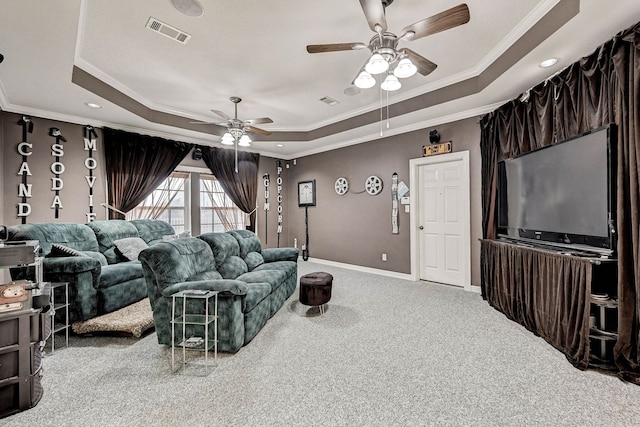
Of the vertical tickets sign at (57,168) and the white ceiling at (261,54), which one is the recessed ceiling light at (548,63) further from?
the vertical tickets sign at (57,168)

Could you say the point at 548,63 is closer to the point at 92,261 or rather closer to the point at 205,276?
the point at 205,276

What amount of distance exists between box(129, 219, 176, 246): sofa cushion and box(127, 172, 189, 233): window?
546 mm

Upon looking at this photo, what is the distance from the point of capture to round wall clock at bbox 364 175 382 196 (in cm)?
545

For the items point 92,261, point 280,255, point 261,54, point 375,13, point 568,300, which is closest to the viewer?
point 375,13

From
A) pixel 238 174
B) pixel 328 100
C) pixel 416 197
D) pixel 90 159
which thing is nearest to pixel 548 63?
pixel 416 197

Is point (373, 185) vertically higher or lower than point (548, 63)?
lower

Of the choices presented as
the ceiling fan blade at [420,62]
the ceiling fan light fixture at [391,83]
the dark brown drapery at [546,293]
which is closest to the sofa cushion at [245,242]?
the ceiling fan light fixture at [391,83]

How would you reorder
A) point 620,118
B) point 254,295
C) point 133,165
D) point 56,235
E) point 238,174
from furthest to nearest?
point 238,174, point 133,165, point 56,235, point 254,295, point 620,118

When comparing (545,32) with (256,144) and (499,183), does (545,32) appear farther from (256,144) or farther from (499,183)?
(256,144)

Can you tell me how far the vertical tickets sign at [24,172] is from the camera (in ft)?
12.7

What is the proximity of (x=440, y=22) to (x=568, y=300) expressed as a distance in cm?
249

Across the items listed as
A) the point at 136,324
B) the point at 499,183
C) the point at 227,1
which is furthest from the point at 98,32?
the point at 499,183

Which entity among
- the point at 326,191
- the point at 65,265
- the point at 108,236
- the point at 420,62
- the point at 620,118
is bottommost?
the point at 65,265

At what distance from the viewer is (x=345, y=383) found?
6.75ft
